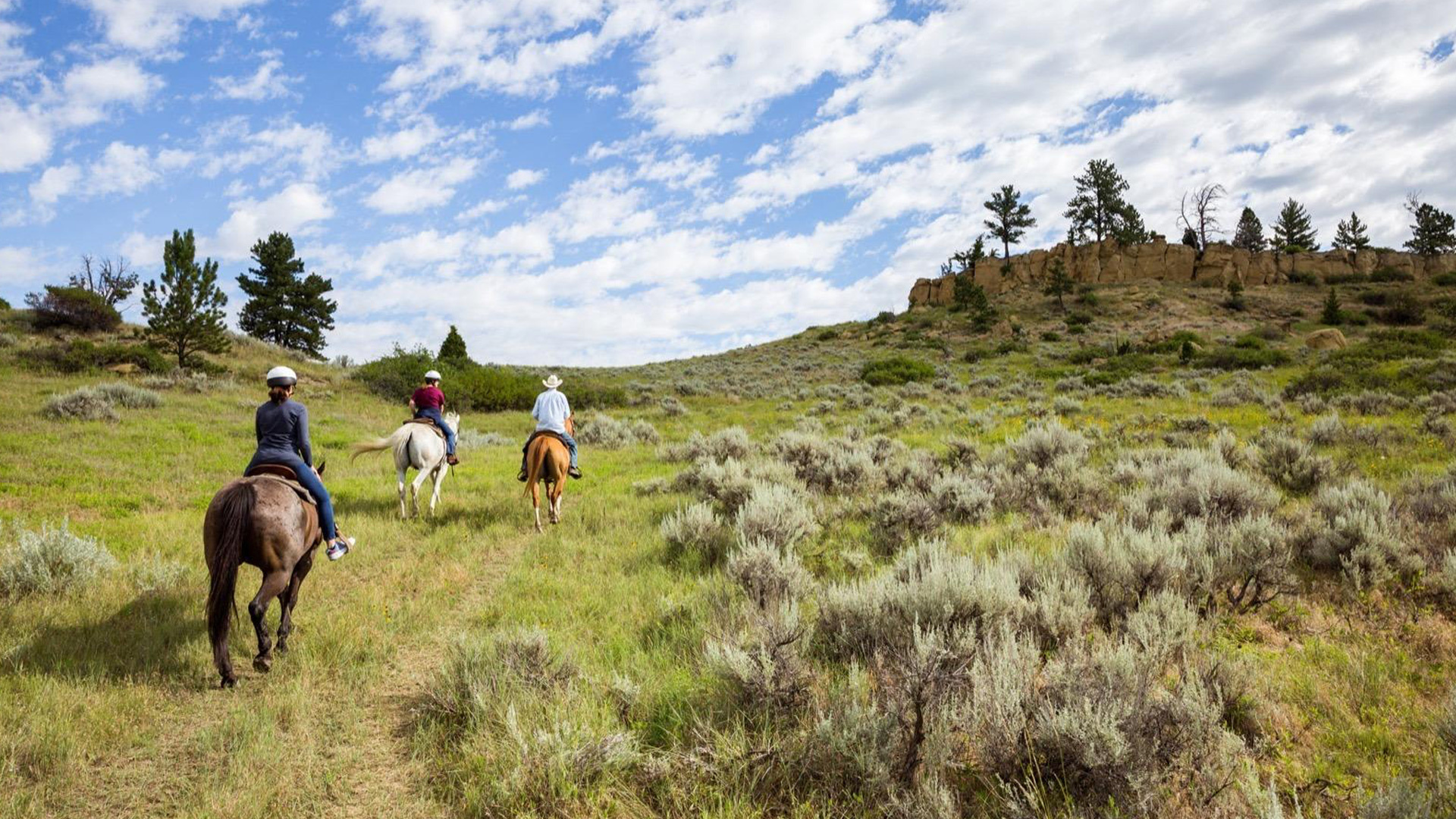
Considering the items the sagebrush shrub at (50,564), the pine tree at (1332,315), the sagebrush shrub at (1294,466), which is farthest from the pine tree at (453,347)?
the pine tree at (1332,315)

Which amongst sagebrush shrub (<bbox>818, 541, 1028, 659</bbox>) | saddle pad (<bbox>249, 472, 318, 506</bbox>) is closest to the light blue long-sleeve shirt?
saddle pad (<bbox>249, 472, 318, 506</bbox>)

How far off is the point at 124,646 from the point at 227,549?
1.52m

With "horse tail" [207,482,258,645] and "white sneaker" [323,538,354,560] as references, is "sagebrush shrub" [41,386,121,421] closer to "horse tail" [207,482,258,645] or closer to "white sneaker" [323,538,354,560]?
"white sneaker" [323,538,354,560]

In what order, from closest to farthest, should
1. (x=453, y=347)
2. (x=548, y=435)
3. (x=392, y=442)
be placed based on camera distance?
(x=548, y=435) → (x=392, y=442) → (x=453, y=347)

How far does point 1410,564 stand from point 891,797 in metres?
5.47

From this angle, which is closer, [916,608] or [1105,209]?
[916,608]

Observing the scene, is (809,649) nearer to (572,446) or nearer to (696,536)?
(696,536)

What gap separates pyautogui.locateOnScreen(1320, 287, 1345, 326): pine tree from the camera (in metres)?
40.7

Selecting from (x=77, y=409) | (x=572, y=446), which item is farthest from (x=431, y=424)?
(x=77, y=409)

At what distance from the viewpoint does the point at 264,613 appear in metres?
4.59

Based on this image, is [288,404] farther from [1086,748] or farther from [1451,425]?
[1451,425]

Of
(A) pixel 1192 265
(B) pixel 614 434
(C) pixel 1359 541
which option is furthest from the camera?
(A) pixel 1192 265

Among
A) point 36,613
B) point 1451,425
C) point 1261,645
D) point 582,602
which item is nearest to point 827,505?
point 582,602

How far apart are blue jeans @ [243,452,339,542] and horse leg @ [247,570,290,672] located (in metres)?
0.90
